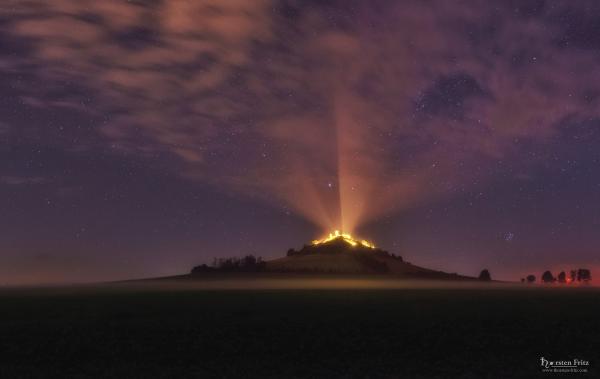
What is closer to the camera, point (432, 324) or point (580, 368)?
point (580, 368)

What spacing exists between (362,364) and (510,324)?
71.8ft

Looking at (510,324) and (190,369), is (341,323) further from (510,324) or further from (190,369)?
(190,369)

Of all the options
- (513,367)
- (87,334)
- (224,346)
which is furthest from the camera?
(87,334)

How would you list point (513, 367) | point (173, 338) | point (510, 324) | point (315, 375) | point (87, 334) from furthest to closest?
point (510, 324), point (87, 334), point (173, 338), point (513, 367), point (315, 375)

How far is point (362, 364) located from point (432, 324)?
18.9 meters

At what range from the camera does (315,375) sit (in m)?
24.0

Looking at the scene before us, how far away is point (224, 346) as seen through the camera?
31938 mm

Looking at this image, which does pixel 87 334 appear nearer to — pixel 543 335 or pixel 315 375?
pixel 315 375

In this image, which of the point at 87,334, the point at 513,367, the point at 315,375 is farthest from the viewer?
the point at 87,334

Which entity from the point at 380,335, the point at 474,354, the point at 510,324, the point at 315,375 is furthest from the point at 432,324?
the point at 315,375

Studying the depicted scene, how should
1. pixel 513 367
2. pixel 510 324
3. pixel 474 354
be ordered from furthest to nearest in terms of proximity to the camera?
pixel 510 324 < pixel 474 354 < pixel 513 367

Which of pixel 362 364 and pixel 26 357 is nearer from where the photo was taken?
pixel 362 364

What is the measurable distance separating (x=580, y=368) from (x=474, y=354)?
5301 millimetres

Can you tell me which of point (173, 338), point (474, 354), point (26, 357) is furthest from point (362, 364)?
point (26, 357)
